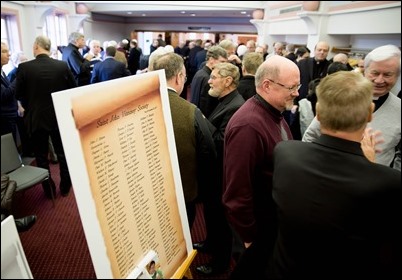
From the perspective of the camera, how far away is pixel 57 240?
260 cm

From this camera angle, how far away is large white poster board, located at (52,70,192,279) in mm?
874

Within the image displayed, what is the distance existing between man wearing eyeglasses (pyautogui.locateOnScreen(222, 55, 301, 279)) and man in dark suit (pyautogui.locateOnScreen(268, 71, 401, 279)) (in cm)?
34

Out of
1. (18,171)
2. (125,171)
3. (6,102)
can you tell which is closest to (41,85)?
(6,102)

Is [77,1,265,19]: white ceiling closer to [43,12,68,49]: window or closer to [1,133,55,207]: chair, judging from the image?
[43,12,68,49]: window

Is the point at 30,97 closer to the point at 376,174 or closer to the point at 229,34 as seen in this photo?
the point at 376,174

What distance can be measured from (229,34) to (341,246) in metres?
15.7

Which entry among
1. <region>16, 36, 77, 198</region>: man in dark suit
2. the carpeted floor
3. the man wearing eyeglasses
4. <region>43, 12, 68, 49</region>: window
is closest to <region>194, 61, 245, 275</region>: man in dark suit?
the carpeted floor

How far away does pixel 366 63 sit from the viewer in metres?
1.60

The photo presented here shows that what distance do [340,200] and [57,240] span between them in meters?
2.45

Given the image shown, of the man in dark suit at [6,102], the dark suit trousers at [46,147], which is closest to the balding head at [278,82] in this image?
the dark suit trousers at [46,147]

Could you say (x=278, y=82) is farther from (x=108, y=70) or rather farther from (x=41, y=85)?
(x=108, y=70)

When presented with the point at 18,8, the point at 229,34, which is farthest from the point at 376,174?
the point at 229,34

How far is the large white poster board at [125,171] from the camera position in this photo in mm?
874

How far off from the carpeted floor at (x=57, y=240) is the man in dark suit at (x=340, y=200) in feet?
4.58
